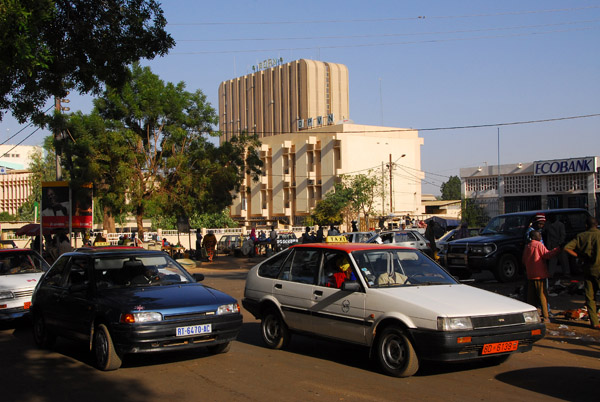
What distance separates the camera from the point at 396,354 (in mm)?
7230

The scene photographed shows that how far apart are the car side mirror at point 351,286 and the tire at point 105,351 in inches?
119

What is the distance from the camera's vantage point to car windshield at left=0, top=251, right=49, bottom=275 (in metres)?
12.9

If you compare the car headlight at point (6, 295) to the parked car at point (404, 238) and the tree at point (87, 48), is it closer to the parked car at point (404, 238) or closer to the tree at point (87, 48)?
the tree at point (87, 48)

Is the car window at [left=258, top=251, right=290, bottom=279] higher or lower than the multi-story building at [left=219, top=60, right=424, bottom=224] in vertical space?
lower

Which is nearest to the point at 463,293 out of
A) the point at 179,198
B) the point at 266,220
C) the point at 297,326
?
the point at 297,326

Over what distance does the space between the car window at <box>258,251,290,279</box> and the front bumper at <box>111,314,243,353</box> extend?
1.51m

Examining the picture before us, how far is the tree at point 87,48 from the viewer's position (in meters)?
13.5

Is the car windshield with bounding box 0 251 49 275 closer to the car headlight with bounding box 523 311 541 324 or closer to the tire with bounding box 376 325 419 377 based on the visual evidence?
the tire with bounding box 376 325 419 377

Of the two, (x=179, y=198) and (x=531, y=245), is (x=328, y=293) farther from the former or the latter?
(x=179, y=198)

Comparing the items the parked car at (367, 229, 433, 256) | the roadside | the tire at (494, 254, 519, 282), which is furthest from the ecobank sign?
the tire at (494, 254, 519, 282)

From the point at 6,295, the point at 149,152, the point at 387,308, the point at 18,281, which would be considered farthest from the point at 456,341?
the point at 149,152

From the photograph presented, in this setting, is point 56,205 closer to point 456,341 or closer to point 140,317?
point 140,317

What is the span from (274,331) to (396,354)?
2.48 meters

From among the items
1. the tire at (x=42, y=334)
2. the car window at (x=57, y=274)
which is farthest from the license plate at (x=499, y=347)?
the tire at (x=42, y=334)
